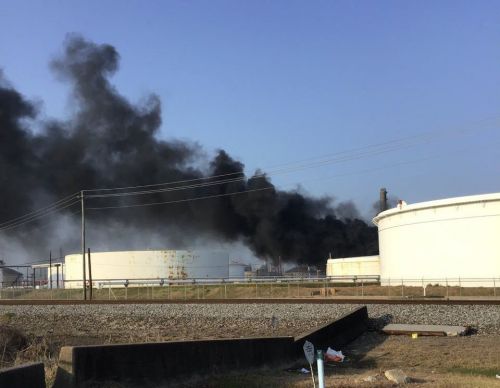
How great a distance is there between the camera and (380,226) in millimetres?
58906

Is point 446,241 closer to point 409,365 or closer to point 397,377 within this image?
point 409,365

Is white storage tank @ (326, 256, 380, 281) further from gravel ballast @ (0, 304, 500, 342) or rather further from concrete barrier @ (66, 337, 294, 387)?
concrete barrier @ (66, 337, 294, 387)

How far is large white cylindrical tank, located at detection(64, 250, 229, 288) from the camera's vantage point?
261 feet

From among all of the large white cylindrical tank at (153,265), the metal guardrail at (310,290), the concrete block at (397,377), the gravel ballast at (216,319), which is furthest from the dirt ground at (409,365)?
the large white cylindrical tank at (153,265)

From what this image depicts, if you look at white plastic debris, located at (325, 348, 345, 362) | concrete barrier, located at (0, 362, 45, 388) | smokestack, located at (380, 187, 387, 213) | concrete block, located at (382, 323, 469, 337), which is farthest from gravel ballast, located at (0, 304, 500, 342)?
smokestack, located at (380, 187, 387, 213)

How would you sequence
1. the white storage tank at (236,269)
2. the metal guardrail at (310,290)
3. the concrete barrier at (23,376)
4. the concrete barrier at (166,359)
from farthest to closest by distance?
1. the white storage tank at (236,269)
2. the metal guardrail at (310,290)
3. the concrete barrier at (166,359)
4. the concrete barrier at (23,376)

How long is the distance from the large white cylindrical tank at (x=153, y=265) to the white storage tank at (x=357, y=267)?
18141mm

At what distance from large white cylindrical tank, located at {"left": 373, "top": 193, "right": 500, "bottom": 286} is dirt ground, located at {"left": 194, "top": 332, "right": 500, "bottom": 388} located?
31689mm

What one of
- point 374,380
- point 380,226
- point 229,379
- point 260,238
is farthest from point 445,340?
point 260,238

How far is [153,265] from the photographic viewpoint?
7956 centimetres

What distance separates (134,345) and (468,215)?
43.1m

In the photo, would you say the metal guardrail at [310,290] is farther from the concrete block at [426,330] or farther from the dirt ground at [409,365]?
the dirt ground at [409,365]

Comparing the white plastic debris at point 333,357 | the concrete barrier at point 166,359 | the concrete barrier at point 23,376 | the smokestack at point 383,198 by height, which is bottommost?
the white plastic debris at point 333,357

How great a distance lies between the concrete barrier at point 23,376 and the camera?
5934mm
